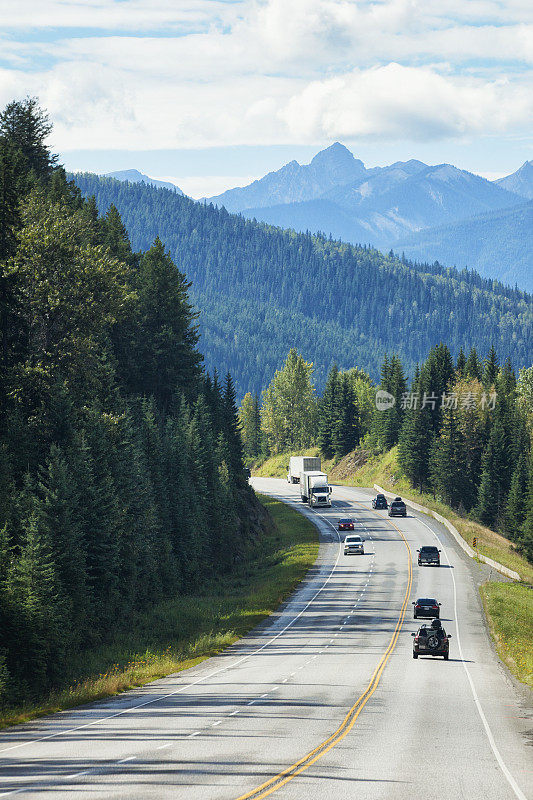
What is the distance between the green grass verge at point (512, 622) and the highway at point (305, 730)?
93cm

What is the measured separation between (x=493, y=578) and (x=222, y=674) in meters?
39.1

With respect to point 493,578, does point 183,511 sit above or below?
above

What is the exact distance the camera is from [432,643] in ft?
142

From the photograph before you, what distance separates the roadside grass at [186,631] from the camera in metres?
35.2

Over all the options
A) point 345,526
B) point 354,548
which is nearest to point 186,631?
point 354,548

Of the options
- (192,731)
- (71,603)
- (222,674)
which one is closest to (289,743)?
(192,731)

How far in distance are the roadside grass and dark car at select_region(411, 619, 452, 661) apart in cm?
1077

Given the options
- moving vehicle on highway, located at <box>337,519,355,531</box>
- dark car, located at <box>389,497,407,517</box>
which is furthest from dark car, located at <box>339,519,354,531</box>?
dark car, located at <box>389,497,407,517</box>

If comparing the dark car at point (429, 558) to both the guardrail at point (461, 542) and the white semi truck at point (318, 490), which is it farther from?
the white semi truck at point (318, 490)

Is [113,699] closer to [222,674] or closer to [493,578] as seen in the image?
[222,674]

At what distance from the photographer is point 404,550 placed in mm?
86062
